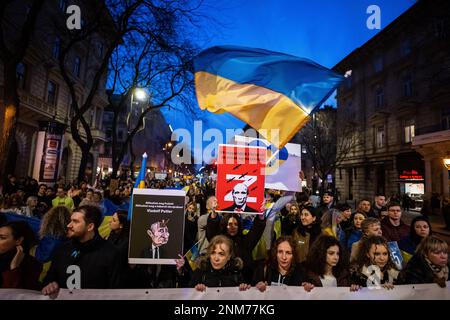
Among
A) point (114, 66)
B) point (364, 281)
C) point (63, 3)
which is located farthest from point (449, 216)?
point (63, 3)

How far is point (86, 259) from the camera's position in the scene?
9.15 feet

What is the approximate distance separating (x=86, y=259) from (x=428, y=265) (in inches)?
148

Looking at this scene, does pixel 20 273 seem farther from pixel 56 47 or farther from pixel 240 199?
pixel 56 47

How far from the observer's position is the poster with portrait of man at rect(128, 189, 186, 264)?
10.2 feet

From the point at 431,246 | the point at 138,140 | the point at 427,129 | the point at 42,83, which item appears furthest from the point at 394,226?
the point at 138,140

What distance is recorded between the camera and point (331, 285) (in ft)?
9.74

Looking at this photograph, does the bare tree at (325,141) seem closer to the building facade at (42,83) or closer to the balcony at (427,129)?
the balcony at (427,129)

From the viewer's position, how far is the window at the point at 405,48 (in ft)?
89.8

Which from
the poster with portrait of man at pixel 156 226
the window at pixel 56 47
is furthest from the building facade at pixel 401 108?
the window at pixel 56 47

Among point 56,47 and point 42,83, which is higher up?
point 56,47

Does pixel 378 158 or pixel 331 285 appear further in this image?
pixel 378 158
